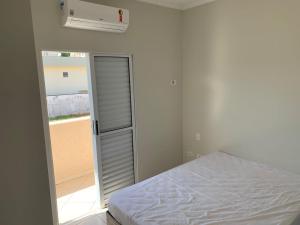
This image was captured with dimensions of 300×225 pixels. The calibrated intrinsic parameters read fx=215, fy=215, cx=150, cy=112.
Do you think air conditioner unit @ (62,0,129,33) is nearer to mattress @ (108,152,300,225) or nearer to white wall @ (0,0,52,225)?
white wall @ (0,0,52,225)

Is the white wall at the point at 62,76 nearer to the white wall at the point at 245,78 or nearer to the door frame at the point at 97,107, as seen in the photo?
the door frame at the point at 97,107

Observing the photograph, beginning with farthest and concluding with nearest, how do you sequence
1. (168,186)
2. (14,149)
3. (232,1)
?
(232,1)
(168,186)
(14,149)

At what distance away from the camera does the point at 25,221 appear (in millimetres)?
824

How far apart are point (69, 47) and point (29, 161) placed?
1.78 m

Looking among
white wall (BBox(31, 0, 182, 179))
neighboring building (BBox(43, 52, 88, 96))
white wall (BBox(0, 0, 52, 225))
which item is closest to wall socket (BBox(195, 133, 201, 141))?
white wall (BBox(31, 0, 182, 179))

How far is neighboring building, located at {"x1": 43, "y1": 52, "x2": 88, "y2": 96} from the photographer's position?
3.95 m

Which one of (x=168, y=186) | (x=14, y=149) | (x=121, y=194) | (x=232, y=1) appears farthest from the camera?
(x=232, y=1)

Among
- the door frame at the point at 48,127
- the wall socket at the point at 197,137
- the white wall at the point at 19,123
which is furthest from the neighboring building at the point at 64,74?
the white wall at the point at 19,123

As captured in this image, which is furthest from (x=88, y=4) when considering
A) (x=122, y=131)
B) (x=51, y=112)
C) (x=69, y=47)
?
(x=51, y=112)

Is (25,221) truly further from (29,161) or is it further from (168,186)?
(168,186)

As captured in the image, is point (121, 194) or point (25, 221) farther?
point (121, 194)

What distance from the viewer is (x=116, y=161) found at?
2900 millimetres

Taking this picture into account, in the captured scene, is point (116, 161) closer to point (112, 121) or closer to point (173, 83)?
point (112, 121)

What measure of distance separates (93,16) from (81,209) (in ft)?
7.81
